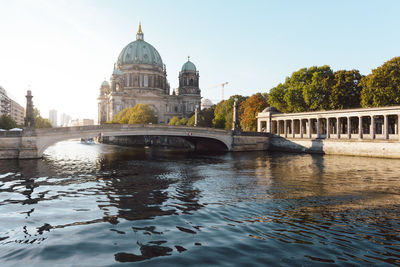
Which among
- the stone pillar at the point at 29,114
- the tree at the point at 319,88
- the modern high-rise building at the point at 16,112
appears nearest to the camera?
the stone pillar at the point at 29,114

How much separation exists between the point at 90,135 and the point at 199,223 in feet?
108

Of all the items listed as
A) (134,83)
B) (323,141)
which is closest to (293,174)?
(323,141)

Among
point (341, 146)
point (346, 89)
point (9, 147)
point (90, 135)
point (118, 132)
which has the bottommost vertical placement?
point (341, 146)

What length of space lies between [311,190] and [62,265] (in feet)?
50.8

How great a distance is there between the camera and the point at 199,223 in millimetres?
12250

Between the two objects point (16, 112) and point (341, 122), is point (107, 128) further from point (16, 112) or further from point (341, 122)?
point (16, 112)

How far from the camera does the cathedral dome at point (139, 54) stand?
448ft

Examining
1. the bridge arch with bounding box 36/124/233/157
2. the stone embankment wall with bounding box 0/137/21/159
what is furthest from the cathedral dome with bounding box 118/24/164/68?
the stone embankment wall with bounding box 0/137/21/159

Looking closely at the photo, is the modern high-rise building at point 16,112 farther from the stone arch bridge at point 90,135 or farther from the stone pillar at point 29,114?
the stone arch bridge at point 90,135

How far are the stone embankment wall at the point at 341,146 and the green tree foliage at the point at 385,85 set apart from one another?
8.87 metres

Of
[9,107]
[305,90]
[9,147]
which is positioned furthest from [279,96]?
[9,107]

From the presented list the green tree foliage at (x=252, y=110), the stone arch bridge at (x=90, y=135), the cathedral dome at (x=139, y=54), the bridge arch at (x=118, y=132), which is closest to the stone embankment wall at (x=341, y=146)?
the stone arch bridge at (x=90, y=135)

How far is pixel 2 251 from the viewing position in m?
9.21

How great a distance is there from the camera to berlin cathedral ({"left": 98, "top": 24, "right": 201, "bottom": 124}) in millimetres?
129250
